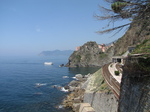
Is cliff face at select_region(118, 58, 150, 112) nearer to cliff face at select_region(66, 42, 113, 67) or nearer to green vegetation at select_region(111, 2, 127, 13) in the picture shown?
green vegetation at select_region(111, 2, 127, 13)

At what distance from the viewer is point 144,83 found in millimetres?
7797

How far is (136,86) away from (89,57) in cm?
11728

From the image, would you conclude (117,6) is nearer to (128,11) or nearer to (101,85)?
(128,11)

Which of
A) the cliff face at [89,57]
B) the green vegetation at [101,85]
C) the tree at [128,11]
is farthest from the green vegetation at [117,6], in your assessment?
the cliff face at [89,57]

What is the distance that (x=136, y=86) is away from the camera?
8430 mm

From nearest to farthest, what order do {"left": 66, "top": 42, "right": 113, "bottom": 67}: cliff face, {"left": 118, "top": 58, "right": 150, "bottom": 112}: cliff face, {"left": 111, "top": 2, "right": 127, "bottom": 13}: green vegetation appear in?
{"left": 118, "top": 58, "right": 150, "bottom": 112}: cliff face
{"left": 111, "top": 2, "right": 127, "bottom": 13}: green vegetation
{"left": 66, "top": 42, "right": 113, "bottom": 67}: cliff face

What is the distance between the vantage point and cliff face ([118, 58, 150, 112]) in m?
7.69

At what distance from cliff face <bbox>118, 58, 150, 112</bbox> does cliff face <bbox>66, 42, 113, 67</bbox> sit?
10907 centimetres

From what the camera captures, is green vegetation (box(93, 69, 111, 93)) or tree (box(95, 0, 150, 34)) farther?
green vegetation (box(93, 69, 111, 93))

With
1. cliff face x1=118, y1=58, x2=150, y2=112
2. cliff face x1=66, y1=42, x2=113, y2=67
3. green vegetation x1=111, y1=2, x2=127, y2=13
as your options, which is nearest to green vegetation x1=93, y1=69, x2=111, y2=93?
cliff face x1=118, y1=58, x2=150, y2=112

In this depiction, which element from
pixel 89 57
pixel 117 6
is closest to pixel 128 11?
pixel 117 6

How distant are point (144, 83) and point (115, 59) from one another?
5932cm

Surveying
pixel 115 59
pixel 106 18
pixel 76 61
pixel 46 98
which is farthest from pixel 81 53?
pixel 106 18

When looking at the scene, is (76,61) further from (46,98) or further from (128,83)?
(128,83)
